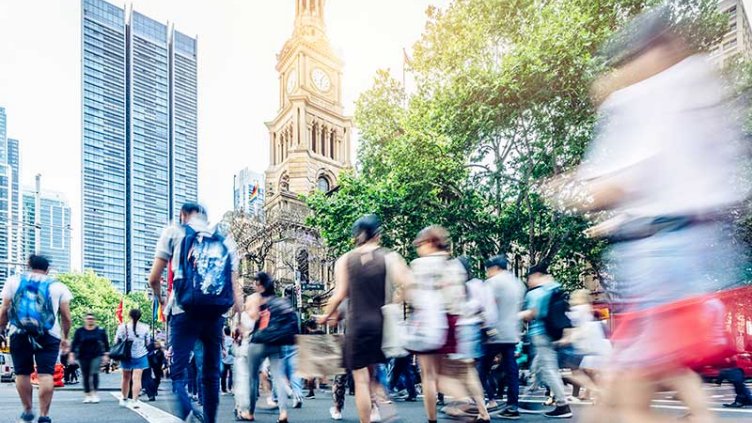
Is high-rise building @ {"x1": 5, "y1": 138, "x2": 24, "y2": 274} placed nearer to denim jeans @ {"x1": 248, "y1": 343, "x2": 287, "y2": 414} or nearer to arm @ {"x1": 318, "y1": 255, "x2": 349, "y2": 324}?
denim jeans @ {"x1": 248, "y1": 343, "x2": 287, "y2": 414}

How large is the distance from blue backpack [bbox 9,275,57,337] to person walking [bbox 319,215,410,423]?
2.91 meters

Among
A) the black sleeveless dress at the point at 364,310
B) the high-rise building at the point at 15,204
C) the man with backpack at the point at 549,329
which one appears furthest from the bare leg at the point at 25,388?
the high-rise building at the point at 15,204

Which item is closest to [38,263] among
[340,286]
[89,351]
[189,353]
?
[189,353]

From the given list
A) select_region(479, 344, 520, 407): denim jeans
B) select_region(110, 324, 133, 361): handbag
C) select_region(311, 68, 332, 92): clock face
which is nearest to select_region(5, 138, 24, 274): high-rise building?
select_region(110, 324, 133, 361): handbag

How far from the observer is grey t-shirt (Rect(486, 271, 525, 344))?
6910 mm

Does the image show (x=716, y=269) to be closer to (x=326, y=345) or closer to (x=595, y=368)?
(x=326, y=345)

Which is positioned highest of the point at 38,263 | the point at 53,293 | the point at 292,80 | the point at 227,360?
the point at 292,80

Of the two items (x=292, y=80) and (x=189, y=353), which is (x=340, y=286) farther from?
(x=292, y=80)

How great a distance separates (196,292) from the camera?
4.25 meters

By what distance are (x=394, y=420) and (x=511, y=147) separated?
16453mm

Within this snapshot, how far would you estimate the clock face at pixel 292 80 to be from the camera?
199 feet

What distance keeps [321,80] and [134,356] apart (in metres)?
55.4

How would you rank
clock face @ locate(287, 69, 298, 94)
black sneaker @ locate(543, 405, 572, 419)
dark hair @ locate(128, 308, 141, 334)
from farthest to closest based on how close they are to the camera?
1. clock face @ locate(287, 69, 298, 94)
2. dark hair @ locate(128, 308, 141, 334)
3. black sneaker @ locate(543, 405, 572, 419)

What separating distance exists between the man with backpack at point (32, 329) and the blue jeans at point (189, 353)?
1938 mm
